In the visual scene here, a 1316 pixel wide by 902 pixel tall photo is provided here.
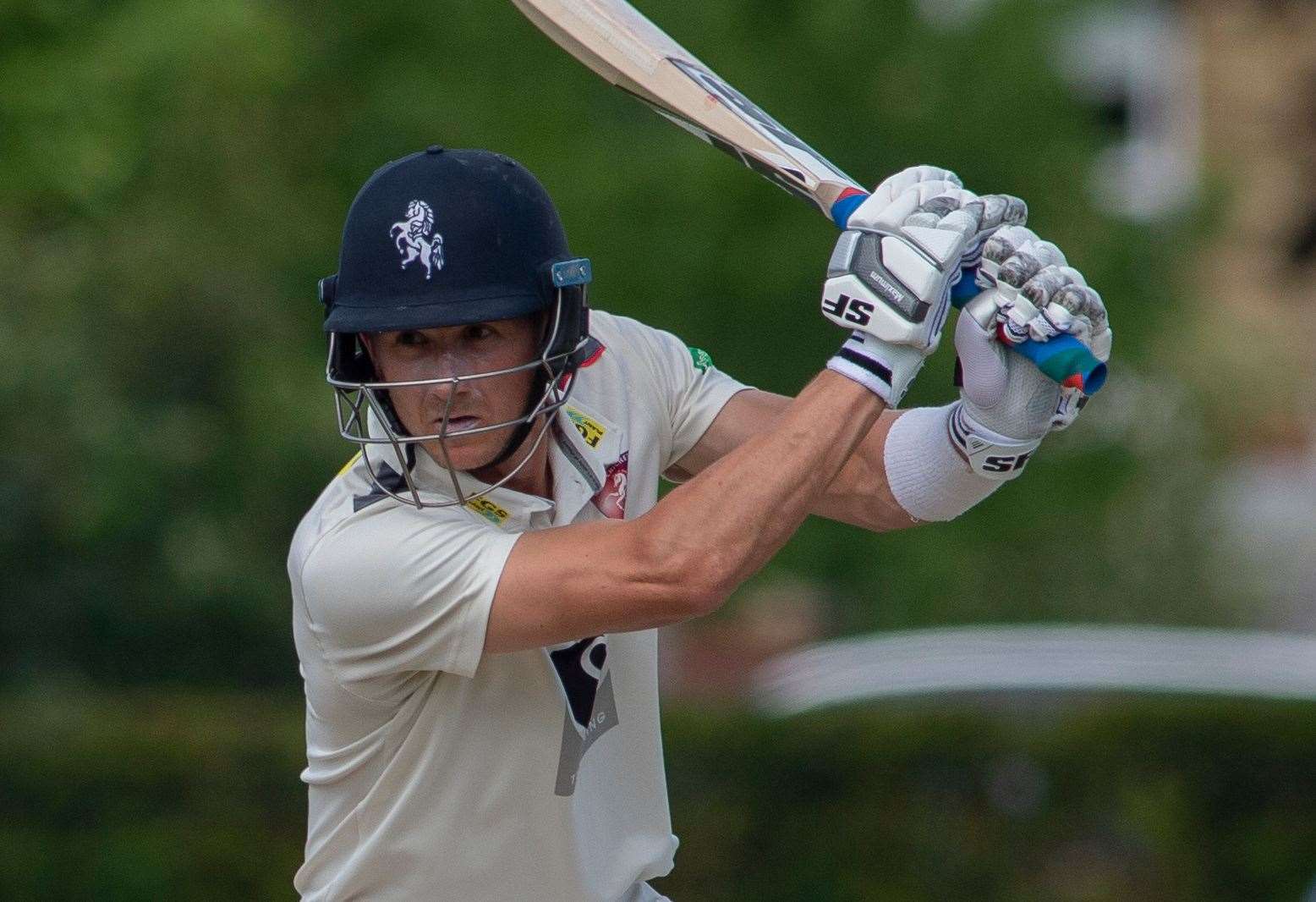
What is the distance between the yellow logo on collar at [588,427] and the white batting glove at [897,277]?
46cm

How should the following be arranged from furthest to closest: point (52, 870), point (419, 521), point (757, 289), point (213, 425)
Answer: point (213, 425)
point (757, 289)
point (52, 870)
point (419, 521)

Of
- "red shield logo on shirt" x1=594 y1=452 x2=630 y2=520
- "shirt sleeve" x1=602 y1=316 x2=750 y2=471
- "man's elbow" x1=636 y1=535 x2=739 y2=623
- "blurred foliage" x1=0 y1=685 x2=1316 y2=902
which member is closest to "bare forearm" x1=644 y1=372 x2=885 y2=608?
"man's elbow" x1=636 y1=535 x2=739 y2=623

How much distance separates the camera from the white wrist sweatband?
338 centimetres

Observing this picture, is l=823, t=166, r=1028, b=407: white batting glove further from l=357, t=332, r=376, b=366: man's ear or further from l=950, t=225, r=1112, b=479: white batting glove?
l=357, t=332, r=376, b=366: man's ear

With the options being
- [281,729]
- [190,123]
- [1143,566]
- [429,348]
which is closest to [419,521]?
[429,348]

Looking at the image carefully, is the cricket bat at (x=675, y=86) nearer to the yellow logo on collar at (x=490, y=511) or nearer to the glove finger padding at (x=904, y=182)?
the glove finger padding at (x=904, y=182)

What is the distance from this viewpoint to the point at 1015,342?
3113 millimetres

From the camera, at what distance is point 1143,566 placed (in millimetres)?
11125

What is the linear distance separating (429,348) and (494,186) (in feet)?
0.89

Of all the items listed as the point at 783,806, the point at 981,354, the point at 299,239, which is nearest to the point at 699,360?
the point at 981,354

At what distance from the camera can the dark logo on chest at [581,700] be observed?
3.13 metres

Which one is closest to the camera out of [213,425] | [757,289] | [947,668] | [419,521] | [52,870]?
[419,521]

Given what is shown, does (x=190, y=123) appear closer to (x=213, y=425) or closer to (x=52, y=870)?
(x=213, y=425)

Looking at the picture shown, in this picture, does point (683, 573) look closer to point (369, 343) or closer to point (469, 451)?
point (469, 451)
